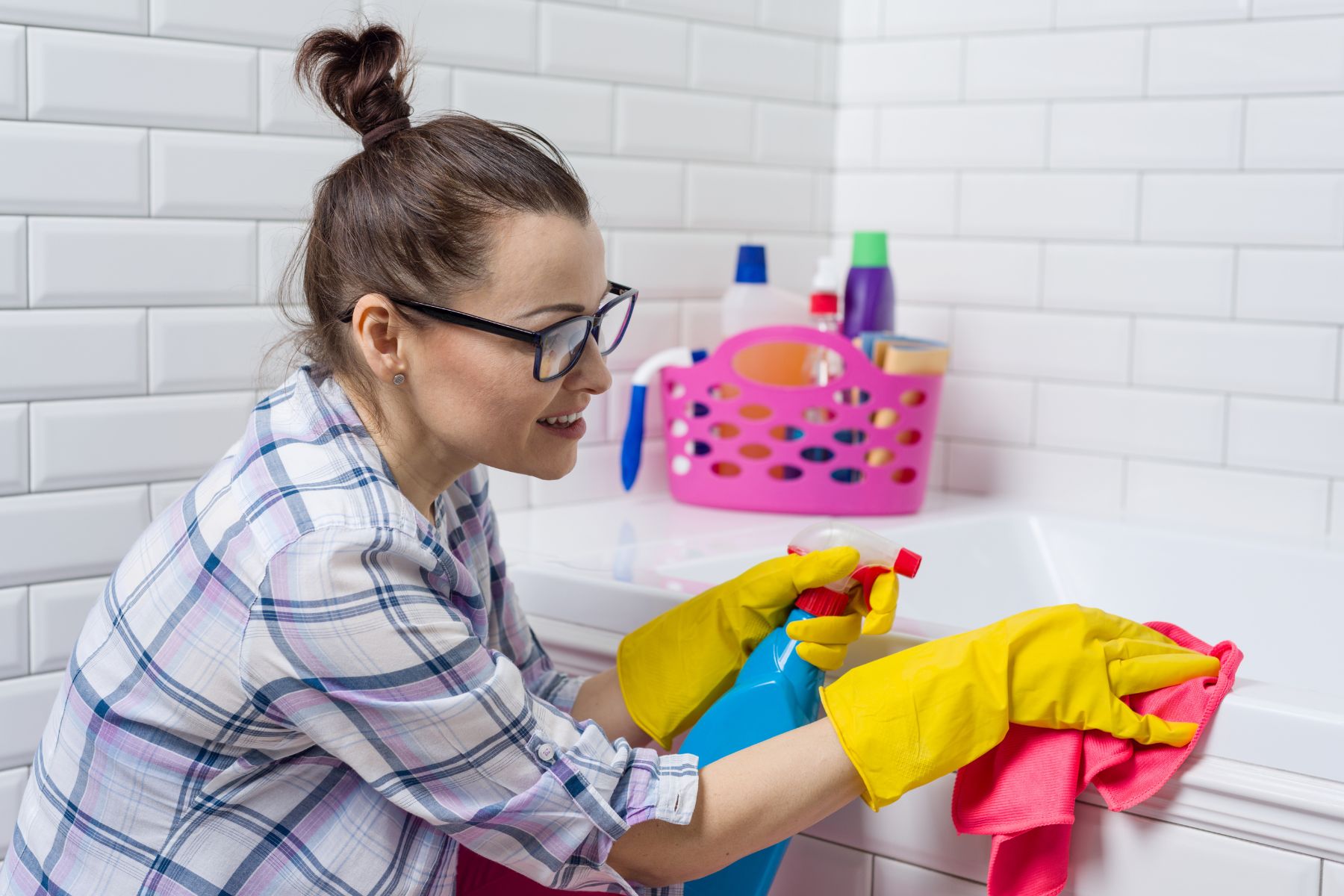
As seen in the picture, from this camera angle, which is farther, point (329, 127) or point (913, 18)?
point (913, 18)

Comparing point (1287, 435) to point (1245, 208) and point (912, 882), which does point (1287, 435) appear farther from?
point (912, 882)

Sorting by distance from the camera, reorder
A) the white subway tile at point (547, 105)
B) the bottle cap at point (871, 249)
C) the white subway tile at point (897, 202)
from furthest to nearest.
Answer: the white subway tile at point (897, 202) < the bottle cap at point (871, 249) < the white subway tile at point (547, 105)

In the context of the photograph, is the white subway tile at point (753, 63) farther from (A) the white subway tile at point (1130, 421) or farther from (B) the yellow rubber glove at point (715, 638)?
(B) the yellow rubber glove at point (715, 638)

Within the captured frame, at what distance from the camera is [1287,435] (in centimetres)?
155

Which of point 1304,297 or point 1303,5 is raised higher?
point 1303,5

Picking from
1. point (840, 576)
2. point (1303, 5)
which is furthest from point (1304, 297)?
point (840, 576)

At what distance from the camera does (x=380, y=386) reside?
94cm

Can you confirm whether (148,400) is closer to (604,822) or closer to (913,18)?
(604,822)

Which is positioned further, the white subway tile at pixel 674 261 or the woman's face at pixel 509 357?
the white subway tile at pixel 674 261

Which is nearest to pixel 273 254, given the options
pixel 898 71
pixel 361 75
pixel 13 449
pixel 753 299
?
pixel 13 449

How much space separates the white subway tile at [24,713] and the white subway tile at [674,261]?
0.80m

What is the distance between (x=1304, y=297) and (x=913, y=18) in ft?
2.15

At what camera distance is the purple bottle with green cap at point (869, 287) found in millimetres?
1683

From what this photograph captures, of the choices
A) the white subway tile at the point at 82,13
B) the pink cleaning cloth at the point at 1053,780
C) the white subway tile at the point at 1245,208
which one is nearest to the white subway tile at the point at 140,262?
the white subway tile at the point at 82,13
